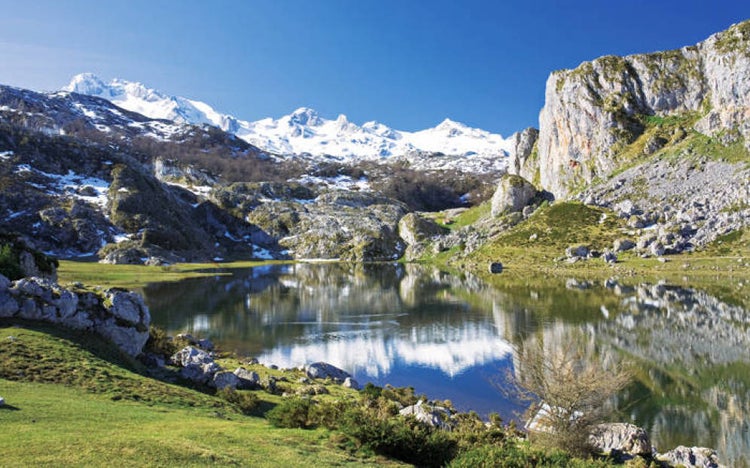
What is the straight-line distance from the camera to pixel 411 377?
152ft

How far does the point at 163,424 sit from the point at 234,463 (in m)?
6.38

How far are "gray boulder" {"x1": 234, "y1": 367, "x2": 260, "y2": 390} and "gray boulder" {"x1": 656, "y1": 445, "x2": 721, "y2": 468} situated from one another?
25.2 metres

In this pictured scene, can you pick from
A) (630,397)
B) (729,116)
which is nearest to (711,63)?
(729,116)

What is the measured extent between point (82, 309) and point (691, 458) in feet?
125

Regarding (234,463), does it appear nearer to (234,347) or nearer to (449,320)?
(234,347)

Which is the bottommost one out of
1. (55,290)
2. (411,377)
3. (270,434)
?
(411,377)

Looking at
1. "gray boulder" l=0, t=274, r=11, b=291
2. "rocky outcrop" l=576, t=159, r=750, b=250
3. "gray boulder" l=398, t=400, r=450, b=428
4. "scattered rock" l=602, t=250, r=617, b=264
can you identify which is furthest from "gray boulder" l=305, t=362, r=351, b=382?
"rocky outcrop" l=576, t=159, r=750, b=250

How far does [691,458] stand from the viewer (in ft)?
75.3

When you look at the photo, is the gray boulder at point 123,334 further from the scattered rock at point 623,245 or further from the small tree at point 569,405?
the scattered rock at point 623,245

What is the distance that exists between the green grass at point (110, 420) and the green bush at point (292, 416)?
1.72ft

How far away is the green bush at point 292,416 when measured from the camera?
75.2 feet

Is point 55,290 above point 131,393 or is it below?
above

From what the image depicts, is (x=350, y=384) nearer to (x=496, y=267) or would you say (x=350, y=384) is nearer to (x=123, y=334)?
(x=123, y=334)

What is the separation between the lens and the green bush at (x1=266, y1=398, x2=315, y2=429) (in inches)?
902
